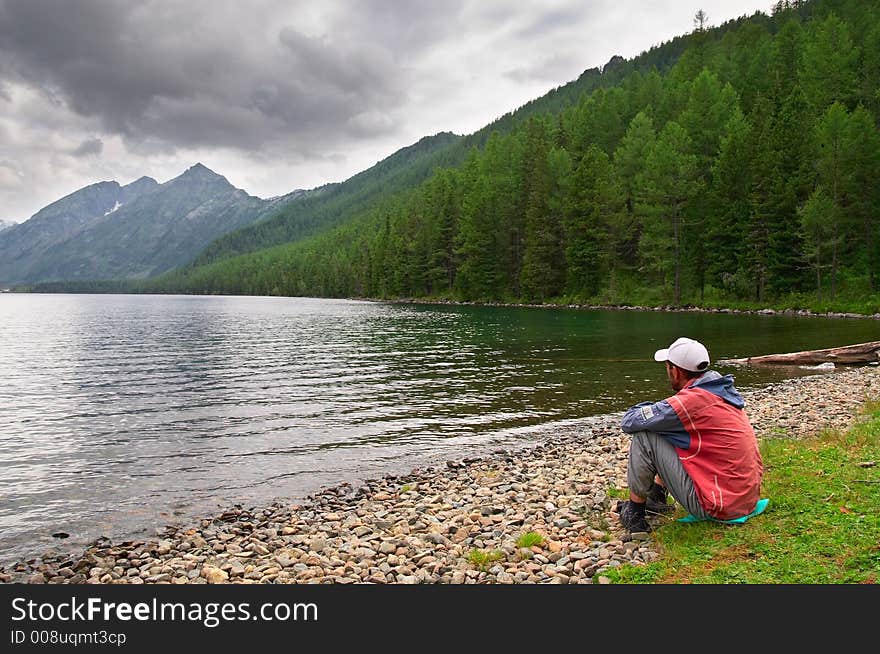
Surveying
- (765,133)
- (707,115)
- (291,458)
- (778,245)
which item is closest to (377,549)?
(291,458)

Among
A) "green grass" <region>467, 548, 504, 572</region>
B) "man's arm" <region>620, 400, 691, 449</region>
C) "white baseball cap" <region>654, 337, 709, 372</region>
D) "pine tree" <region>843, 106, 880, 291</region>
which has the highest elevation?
"pine tree" <region>843, 106, 880, 291</region>

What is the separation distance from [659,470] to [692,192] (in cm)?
7936

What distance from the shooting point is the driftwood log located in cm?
2759

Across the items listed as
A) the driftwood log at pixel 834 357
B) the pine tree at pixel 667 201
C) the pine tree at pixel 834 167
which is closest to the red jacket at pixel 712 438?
the driftwood log at pixel 834 357

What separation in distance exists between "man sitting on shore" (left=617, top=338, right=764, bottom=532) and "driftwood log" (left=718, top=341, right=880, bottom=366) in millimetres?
24490

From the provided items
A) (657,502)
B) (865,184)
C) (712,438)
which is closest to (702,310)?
(865,184)

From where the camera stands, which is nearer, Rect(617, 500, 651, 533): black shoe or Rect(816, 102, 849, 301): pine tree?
Rect(617, 500, 651, 533): black shoe

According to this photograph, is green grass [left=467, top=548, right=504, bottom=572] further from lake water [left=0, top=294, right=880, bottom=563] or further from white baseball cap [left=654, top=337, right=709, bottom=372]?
lake water [left=0, top=294, right=880, bottom=563]

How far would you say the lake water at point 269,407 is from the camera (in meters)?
12.2

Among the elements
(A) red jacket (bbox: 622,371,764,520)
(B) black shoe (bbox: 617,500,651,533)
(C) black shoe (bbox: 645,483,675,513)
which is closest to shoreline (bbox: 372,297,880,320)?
(C) black shoe (bbox: 645,483,675,513)

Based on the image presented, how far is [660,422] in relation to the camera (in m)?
7.07

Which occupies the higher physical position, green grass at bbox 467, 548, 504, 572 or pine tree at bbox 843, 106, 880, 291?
pine tree at bbox 843, 106, 880, 291
